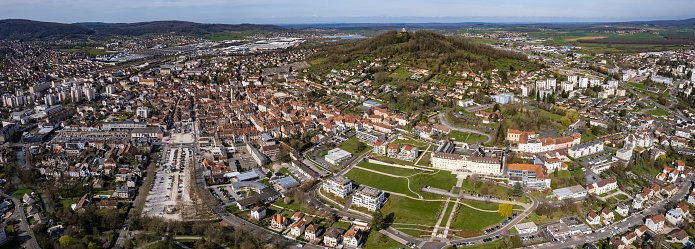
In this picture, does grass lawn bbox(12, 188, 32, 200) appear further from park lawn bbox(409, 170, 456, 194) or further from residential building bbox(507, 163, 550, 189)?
residential building bbox(507, 163, 550, 189)

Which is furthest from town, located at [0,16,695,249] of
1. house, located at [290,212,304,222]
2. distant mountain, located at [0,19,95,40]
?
distant mountain, located at [0,19,95,40]

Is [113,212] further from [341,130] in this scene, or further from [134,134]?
[341,130]

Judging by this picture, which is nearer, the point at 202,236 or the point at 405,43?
the point at 202,236

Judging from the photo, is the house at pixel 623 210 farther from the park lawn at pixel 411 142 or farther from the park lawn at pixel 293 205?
the park lawn at pixel 293 205

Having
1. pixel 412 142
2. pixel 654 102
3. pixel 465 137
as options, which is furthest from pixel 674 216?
pixel 654 102

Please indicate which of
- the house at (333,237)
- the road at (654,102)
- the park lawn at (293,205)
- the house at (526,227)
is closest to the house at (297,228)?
the house at (333,237)

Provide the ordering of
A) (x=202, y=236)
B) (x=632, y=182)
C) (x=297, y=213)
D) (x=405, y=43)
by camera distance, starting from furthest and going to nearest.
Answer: (x=405, y=43)
(x=632, y=182)
(x=297, y=213)
(x=202, y=236)

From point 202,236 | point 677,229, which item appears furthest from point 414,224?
point 677,229
